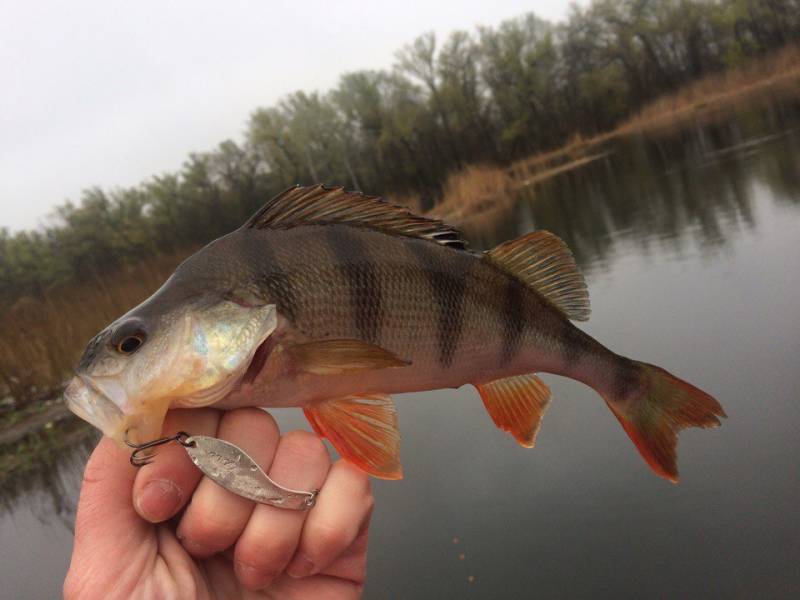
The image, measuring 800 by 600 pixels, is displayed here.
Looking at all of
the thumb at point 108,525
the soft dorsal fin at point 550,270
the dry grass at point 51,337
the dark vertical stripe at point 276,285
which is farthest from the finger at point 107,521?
the dry grass at point 51,337

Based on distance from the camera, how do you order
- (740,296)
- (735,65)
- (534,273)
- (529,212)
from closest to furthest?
(534,273)
(740,296)
(529,212)
(735,65)

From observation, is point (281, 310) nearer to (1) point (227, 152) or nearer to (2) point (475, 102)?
(1) point (227, 152)

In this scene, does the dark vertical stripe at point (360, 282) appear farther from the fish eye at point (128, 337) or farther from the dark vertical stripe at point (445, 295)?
the fish eye at point (128, 337)

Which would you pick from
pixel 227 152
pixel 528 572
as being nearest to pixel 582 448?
pixel 528 572

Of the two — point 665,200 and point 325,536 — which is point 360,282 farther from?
point 665,200

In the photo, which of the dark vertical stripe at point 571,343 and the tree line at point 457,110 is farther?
the tree line at point 457,110

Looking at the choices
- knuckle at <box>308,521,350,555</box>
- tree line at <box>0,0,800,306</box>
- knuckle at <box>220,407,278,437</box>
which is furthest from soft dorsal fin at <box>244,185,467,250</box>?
tree line at <box>0,0,800,306</box>

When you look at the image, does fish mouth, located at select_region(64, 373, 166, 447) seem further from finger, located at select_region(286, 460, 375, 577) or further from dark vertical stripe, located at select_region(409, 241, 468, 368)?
dark vertical stripe, located at select_region(409, 241, 468, 368)
